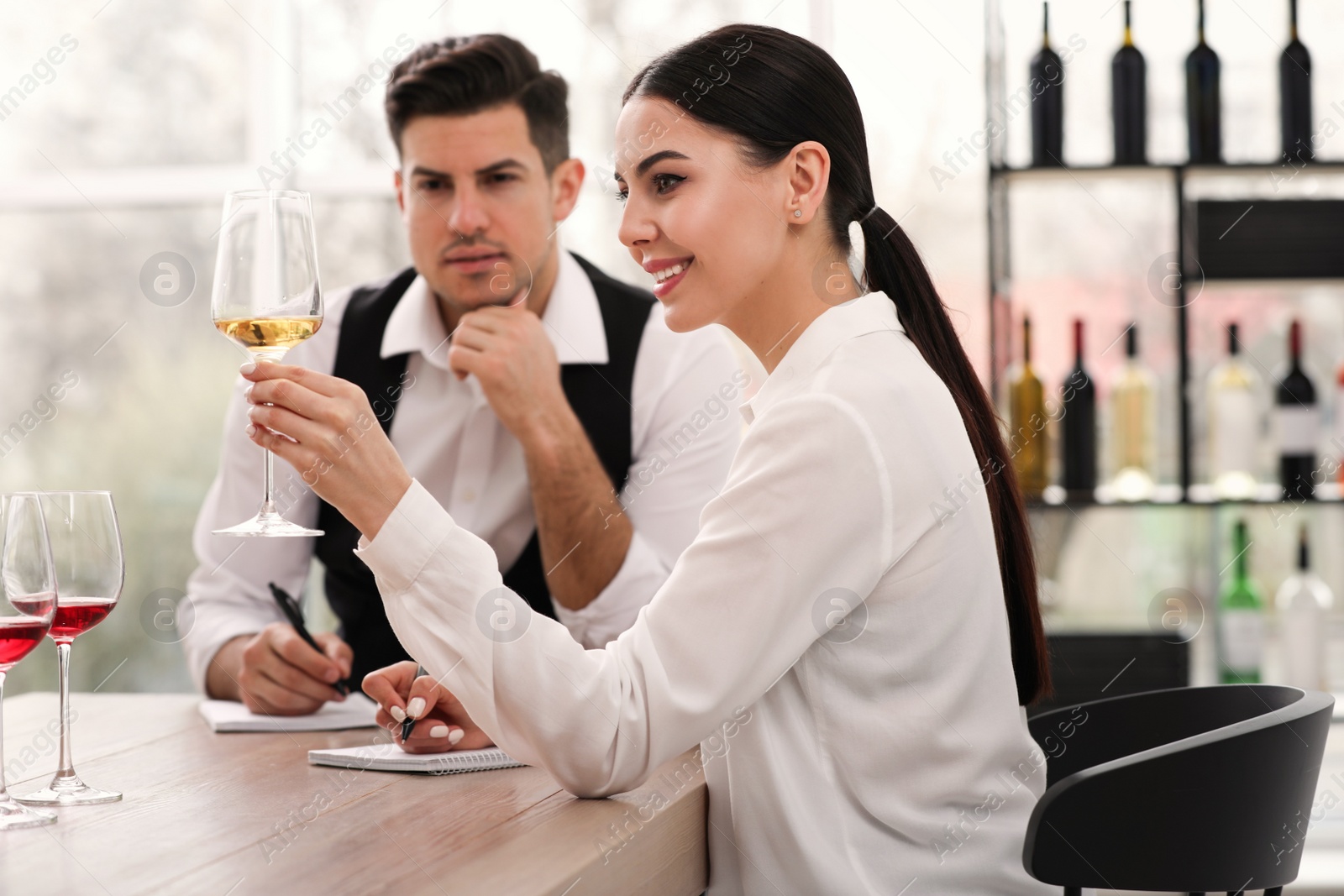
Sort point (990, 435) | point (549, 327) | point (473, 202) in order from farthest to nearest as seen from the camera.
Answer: point (549, 327) → point (473, 202) → point (990, 435)

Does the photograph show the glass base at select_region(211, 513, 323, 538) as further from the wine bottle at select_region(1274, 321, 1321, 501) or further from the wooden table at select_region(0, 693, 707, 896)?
the wine bottle at select_region(1274, 321, 1321, 501)

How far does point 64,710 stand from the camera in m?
1.08

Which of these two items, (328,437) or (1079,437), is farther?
(1079,437)

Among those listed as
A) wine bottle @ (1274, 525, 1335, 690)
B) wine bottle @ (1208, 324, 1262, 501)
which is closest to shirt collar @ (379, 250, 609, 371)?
wine bottle @ (1208, 324, 1262, 501)

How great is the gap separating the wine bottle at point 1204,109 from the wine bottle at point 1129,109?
0.33 ft

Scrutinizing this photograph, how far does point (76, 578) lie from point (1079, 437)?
7.37 ft

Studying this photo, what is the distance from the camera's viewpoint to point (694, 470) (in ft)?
6.68

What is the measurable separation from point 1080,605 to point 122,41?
303 cm

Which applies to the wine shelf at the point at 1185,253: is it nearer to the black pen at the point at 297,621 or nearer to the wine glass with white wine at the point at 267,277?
the black pen at the point at 297,621

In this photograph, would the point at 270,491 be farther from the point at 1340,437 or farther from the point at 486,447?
the point at 1340,437

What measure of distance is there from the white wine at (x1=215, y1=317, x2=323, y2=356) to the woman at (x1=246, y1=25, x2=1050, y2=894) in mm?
86

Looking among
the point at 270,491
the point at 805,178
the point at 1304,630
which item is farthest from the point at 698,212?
the point at 1304,630

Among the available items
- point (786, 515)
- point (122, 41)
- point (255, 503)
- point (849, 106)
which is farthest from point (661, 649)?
point (122, 41)

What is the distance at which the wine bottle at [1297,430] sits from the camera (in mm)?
2752
